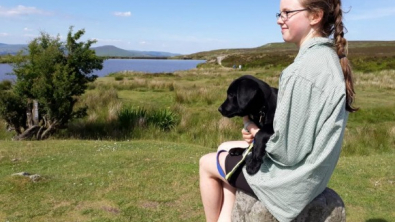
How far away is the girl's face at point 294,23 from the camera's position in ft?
7.44

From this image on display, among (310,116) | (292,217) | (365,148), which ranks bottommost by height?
(365,148)

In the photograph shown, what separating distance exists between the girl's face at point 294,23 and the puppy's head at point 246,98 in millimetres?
381

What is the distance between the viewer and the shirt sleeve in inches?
81.9

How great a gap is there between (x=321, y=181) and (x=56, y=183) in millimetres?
3847

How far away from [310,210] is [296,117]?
2.56 feet

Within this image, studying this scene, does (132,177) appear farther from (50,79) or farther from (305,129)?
(50,79)

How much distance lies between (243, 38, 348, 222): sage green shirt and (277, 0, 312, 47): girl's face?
92 mm

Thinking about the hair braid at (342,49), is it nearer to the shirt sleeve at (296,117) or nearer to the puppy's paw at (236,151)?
the shirt sleeve at (296,117)

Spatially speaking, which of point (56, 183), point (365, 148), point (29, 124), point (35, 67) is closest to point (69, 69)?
point (35, 67)

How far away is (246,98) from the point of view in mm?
2547

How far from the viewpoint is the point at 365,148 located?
905cm

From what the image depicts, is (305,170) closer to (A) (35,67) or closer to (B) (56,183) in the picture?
(B) (56,183)

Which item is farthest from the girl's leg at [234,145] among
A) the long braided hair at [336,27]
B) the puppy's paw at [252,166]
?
the long braided hair at [336,27]

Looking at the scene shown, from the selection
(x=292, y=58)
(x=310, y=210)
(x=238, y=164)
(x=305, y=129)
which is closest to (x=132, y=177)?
(x=238, y=164)
